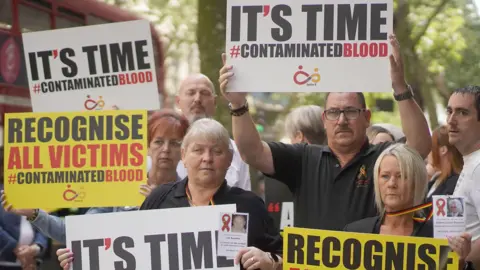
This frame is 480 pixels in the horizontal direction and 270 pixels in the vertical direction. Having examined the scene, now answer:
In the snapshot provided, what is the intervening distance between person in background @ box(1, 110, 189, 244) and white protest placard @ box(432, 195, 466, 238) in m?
2.22

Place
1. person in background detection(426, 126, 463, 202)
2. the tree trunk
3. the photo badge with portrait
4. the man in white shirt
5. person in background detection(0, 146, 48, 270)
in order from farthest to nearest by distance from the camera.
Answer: the tree trunk, person in background detection(0, 146, 48, 270), person in background detection(426, 126, 463, 202), the man in white shirt, the photo badge with portrait

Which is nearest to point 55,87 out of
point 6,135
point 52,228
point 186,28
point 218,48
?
point 6,135

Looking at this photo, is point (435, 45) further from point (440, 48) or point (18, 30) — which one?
point (18, 30)

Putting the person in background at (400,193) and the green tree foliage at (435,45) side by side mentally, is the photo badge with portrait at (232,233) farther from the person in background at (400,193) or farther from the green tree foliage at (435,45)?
the green tree foliage at (435,45)

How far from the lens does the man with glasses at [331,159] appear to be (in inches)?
250

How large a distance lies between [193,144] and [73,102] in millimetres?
1948

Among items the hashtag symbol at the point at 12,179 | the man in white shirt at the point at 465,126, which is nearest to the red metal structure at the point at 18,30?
the hashtag symbol at the point at 12,179

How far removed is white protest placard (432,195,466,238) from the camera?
5.32 meters

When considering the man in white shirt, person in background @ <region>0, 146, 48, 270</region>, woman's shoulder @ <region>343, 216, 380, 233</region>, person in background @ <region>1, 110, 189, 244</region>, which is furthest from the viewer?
person in background @ <region>0, 146, 48, 270</region>

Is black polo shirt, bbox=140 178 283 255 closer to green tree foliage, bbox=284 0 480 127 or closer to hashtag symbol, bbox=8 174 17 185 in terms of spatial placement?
hashtag symbol, bbox=8 174 17 185

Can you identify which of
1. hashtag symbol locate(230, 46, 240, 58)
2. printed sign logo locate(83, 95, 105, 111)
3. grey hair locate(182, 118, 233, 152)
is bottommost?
grey hair locate(182, 118, 233, 152)

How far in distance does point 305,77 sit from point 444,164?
1861 millimetres

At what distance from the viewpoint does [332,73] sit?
6.48 metres

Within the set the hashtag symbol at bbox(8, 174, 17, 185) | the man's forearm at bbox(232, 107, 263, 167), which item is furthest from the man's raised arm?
the hashtag symbol at bbox(8, 174, 17, 185)
